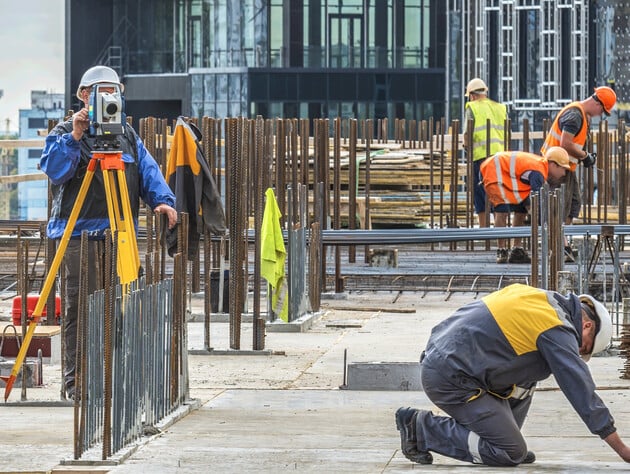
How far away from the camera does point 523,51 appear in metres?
37.2

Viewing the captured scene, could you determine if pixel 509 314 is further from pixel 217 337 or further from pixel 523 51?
pixel 523 51

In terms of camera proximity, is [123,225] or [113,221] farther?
[123,225]

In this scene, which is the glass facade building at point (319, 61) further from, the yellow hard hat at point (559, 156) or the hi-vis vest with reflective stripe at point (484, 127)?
the yellow hard hat at point (559, 156)

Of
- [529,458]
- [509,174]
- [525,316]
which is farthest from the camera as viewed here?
[509,174]

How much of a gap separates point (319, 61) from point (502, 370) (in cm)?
4296

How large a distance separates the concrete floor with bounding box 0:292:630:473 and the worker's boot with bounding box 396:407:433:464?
0.19 feet

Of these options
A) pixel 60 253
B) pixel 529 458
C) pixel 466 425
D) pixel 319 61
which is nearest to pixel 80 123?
pixel 60 253

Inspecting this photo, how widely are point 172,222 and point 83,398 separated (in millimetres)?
2148

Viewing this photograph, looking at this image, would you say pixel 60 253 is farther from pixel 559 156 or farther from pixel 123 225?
pixel 559 156

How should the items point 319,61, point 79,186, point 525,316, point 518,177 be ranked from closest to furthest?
point 525,316 → point 79,186 → point 518,177 → point 319,61

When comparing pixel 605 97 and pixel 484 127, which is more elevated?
pixel 605 97

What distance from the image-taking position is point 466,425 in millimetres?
7480

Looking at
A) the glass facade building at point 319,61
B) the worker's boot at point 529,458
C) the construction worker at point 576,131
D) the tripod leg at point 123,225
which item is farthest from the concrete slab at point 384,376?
the glass facade building at point 319,61

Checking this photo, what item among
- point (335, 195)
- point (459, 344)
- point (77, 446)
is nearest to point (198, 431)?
point (77, 446)
